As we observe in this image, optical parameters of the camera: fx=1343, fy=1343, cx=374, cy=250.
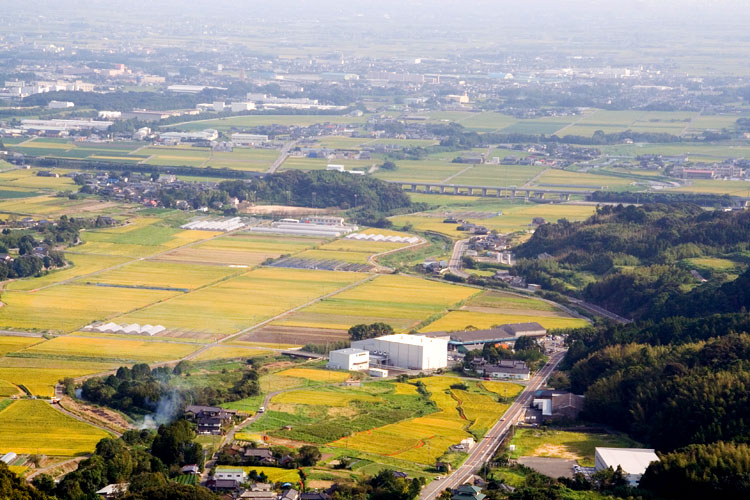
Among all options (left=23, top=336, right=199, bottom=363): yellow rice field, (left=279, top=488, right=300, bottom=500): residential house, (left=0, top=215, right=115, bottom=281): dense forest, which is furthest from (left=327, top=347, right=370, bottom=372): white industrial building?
(left=0, top=215, right=115, bottom=281): dense forest

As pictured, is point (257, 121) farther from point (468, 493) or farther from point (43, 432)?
point (468, 493)

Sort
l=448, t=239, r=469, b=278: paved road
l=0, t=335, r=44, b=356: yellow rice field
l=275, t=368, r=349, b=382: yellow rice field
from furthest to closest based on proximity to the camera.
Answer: l=448, t=239, r=469, b=278: paved road
l=0, t=335, r=44, b=356: yellow rice field
l=275, t=368, r=349, b=382: yellow rice field

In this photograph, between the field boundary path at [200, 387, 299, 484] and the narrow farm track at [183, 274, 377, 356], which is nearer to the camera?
the field boundary path at [200, 387, 299, 484]

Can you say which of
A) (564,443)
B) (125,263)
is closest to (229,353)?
(564,443)

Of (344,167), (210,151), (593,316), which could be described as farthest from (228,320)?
(210,151)

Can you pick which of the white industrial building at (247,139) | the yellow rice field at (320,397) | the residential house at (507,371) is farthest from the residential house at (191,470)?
the white industrial building at (247,139)

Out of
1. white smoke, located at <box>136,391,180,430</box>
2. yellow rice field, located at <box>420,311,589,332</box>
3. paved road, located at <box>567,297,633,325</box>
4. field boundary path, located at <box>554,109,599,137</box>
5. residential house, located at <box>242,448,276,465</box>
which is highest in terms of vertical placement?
residential house, located at <box>242,448,276,465</box>

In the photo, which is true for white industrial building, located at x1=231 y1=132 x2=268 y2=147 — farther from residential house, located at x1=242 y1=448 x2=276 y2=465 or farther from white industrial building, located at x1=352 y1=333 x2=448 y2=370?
residential house, located at x1=242 y1=448 x2=276 y2=465
